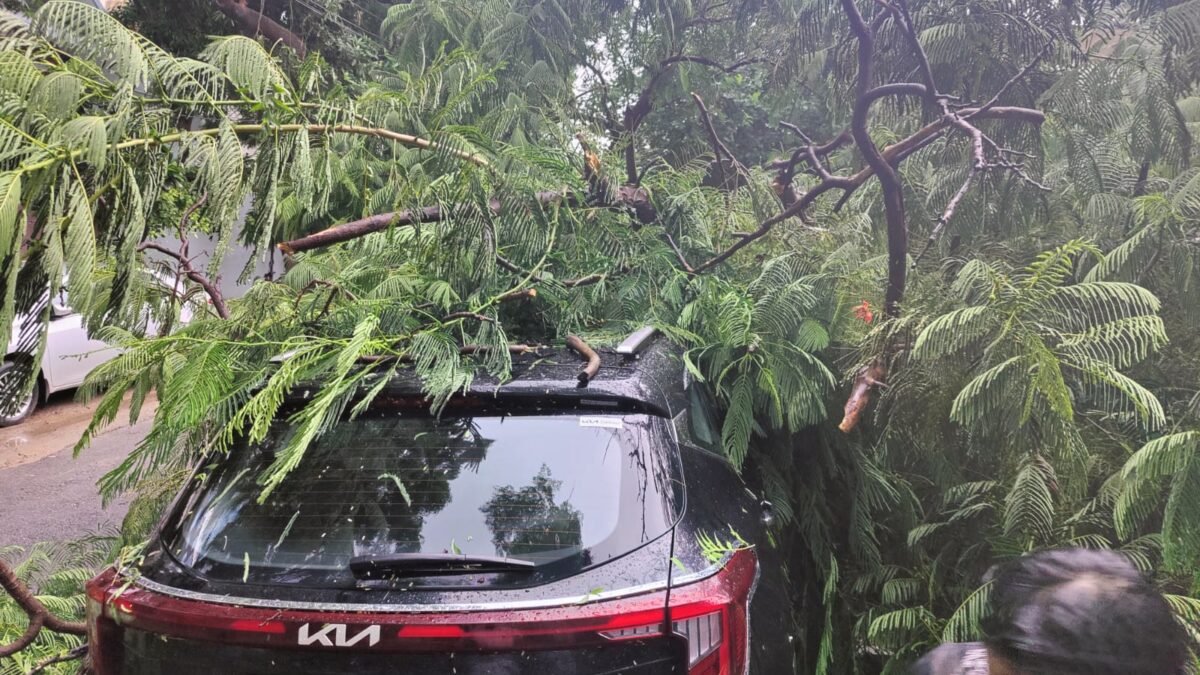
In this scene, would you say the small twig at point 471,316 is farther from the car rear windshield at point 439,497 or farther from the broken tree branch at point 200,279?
the broken tree branch at point 200,279

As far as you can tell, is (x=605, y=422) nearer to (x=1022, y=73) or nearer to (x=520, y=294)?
(x=520, y=294)

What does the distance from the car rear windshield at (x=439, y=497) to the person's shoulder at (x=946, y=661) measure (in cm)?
65

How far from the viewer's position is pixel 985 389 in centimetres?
242

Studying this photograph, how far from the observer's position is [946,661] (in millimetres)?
1554

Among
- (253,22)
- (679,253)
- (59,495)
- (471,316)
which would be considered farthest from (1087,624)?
(253,22)

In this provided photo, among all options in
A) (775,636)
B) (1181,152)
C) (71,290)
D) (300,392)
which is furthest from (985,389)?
(71,290)

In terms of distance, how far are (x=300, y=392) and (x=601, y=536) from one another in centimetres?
102

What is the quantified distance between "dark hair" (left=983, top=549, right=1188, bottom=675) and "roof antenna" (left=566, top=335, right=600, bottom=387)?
1150mm

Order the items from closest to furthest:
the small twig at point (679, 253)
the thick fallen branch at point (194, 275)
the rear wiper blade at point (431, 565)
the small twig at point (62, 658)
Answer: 1. the rear wiper blade at point (431, 565)
2. the small twig at point (62, 658)
3. the thick fallen branch at point (194, 275)
4. the small twig at point (679, 253)

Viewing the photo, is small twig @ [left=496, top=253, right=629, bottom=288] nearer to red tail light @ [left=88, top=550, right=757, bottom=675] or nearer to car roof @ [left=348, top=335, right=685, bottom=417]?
car roof @ [left=348, top=335, right=685, bottom=417]

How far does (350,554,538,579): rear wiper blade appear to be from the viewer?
1.86 m

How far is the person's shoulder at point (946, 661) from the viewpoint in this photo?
1523mm

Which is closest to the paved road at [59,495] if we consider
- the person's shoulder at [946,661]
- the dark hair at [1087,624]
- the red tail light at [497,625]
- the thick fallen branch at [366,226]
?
the thick fallen branch at [366,226]

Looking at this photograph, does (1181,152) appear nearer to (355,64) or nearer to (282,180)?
(282,180)
